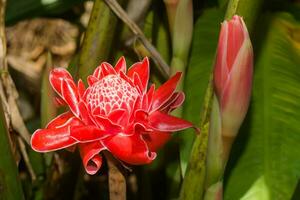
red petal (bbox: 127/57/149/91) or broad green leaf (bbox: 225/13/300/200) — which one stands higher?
red petal (bbox: 127/57/149/91)

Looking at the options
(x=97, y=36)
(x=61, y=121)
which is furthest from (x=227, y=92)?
(x=97, y=36)

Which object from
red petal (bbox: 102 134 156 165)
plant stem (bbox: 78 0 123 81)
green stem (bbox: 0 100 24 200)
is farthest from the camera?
plant stem (bbox: 78 0 123 81)

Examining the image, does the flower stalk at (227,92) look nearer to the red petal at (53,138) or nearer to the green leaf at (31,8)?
the red petal at (53,138)

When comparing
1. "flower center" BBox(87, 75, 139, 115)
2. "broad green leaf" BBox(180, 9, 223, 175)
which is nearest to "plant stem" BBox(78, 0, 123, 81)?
"broad green leaf" BBox(180, 9, 223, 175)

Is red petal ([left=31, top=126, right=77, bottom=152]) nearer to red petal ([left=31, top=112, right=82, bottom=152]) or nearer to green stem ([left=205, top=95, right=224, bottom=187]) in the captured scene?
red petal ([left=31, top=112, right=82, bottom=152])

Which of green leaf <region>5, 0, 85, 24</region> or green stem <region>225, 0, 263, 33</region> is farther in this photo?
green leaf <region>5, 0, 85, 24</region>

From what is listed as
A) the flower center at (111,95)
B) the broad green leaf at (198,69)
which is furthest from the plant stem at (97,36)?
the flower center at (111,95)
